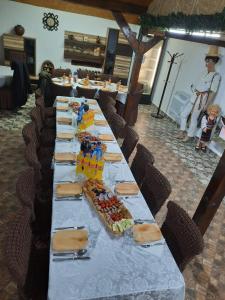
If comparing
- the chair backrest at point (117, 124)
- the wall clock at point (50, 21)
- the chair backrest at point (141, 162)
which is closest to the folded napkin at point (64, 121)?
the chair backrest at point (117, 124)

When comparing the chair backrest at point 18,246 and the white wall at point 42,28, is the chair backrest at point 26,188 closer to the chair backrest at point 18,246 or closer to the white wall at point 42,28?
the chair backrest at point 18,246

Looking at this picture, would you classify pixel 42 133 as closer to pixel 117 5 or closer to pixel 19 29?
pixel 117 5

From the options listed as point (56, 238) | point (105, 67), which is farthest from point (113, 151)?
point (105, 67)

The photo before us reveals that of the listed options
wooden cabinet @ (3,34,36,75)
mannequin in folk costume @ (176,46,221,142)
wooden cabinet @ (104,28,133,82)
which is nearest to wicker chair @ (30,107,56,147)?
mannequin in folk costume @ (176,46,221,142)

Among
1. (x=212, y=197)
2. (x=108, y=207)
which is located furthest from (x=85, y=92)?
(x=108, y=207)

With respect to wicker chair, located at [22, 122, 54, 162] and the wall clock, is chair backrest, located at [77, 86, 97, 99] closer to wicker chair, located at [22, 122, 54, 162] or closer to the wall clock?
wicker chair, located at [22, 122, 54, 162]

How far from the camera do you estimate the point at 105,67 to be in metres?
7.80

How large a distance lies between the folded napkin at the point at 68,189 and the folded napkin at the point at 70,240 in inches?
16.0

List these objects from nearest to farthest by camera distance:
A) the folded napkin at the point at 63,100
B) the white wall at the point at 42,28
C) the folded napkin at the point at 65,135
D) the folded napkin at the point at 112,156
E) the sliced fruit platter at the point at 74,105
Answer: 1. the folded napkin at the point at 112,156
2. the folded napkin at the point at 65,135
3. the sliced fruit platter at the point at 74,105
4. the folded napkin at the point at 63,100
5. the white wall at the point at 42,28

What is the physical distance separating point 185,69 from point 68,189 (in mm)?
5681

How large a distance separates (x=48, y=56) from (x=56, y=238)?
689 centimetres

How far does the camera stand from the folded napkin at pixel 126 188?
2.31 metres

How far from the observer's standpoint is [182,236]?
2.00 m

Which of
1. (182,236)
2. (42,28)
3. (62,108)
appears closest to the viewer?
(182,236)
